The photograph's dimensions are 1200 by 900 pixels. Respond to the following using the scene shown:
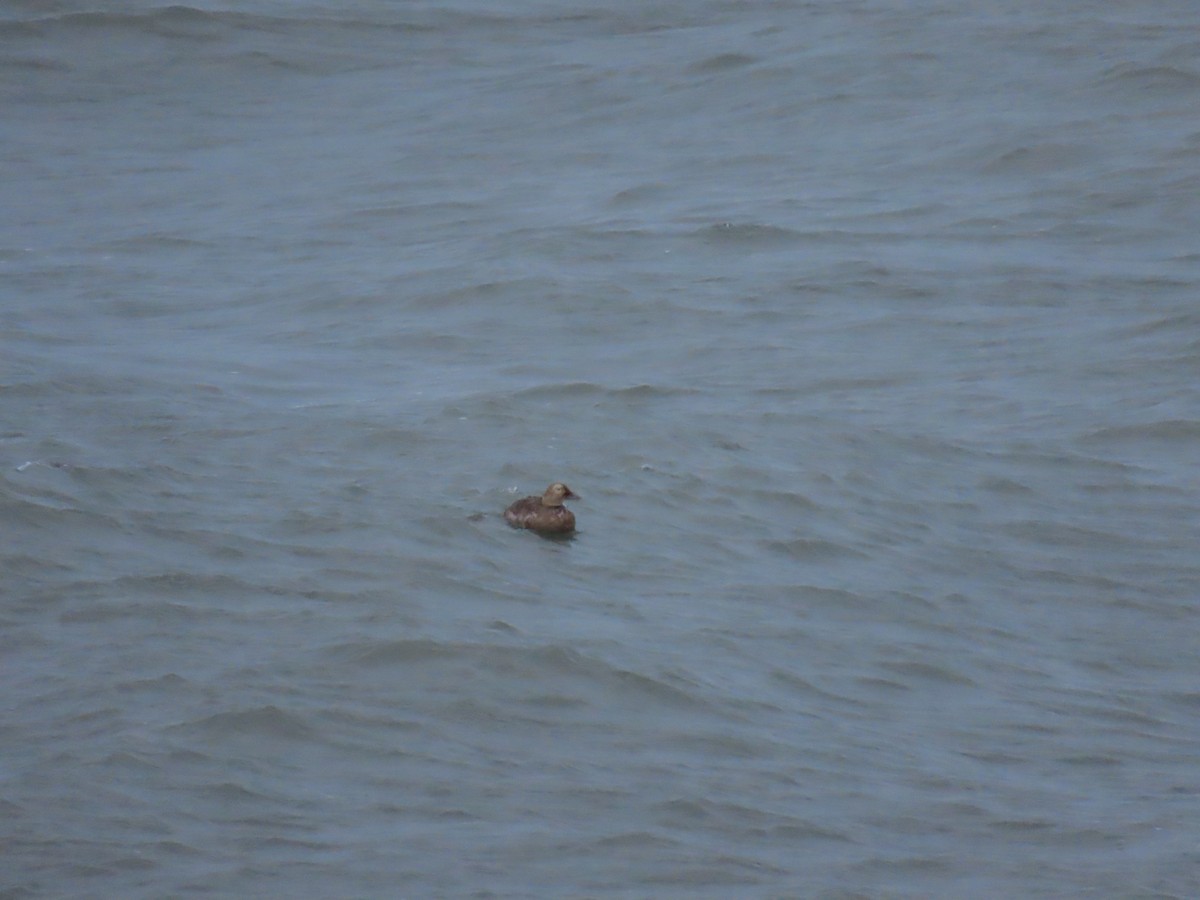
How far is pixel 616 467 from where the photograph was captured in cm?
1016

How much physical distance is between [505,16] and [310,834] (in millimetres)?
18147

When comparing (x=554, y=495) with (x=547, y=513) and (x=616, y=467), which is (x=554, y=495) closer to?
(x=547, y=513)

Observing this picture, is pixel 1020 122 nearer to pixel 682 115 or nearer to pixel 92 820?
pixel 682 115

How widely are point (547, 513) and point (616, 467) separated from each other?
141 cm

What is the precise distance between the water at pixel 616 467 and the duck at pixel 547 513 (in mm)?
85

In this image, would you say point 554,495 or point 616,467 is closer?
point 554,495

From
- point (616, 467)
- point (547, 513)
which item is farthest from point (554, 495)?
point (616, 467)

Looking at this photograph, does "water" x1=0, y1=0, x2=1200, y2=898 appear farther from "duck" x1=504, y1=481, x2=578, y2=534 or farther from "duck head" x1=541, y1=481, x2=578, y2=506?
"duck head" x1=541, y1=481, x2=578, y2=506

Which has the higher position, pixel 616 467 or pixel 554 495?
pixel 554 495

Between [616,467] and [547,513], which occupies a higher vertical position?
[547,513]

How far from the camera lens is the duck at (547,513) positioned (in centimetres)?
880

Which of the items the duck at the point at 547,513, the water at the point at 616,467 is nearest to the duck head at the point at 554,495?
the duck at the point at 547,513

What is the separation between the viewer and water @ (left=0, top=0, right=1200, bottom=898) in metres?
6.22

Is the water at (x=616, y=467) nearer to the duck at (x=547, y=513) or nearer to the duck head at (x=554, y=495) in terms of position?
the duck at (x=547, y=513)
